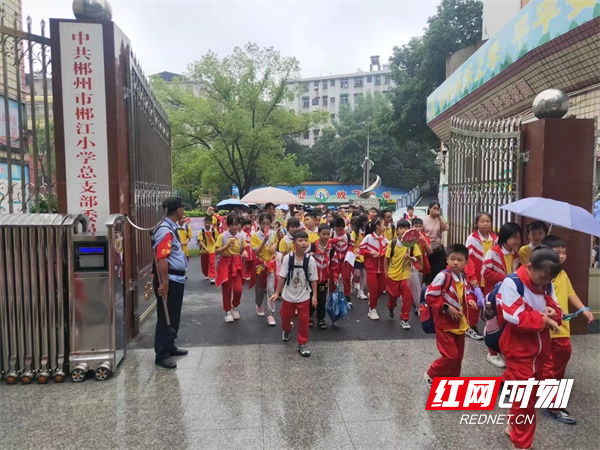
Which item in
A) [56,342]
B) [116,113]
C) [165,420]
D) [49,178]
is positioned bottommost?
[165,420]

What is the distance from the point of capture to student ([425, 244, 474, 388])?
3.74 m

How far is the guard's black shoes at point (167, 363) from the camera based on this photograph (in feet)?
15.1

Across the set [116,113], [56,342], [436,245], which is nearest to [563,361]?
[436,245]

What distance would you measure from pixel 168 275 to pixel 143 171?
2.29 m

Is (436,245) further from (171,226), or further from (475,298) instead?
(171,226)

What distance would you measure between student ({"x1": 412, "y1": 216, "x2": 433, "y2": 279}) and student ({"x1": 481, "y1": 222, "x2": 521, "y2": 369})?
1.39 m

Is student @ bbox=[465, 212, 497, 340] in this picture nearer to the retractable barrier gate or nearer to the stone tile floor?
the stone tile floor

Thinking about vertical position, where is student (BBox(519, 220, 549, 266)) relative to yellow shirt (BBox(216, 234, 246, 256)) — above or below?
above

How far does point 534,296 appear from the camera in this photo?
10.2ft

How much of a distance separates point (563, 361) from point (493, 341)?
0.65 m

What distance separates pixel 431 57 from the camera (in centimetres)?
2445

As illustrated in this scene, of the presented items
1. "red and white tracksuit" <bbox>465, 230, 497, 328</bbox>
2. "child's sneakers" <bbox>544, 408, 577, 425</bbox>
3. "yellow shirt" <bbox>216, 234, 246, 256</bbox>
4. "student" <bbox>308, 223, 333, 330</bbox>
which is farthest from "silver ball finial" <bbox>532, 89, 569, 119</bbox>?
"yellow shirt" <bbox>216, 234, 246, 256</bbox>

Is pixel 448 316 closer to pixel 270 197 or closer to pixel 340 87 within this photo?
pixel 270 197

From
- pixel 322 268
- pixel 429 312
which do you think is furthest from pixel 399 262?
pixel 429 312
